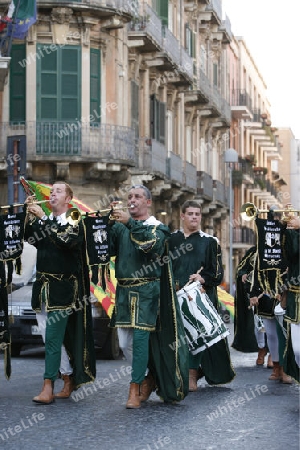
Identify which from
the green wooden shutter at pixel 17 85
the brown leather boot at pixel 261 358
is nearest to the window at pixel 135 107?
the green wooden shutter at pixel 17 85

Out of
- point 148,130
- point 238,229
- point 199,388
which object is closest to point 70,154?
point 148,130

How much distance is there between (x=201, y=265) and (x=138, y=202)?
212cm

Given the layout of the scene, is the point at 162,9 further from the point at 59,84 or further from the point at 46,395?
the point at 46,395

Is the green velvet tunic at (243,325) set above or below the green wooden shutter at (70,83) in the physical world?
below

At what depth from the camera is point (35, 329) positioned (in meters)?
16.3

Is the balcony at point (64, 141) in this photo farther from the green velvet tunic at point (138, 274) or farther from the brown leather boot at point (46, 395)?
the brown leather boot at point (46, 395)

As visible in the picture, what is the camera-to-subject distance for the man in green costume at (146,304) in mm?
10305

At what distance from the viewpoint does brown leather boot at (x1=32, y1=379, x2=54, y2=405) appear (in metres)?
10.3

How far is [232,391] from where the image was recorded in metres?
11.8

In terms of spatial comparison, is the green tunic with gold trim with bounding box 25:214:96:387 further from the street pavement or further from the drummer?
the drummer

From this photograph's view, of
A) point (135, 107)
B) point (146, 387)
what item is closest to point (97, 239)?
point (146, 387)

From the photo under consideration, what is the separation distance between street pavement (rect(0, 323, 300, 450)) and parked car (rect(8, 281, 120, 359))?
348 cm

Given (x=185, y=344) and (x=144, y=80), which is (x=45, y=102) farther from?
(x=185, y=344)

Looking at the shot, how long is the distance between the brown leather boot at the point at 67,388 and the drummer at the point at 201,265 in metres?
1.92
